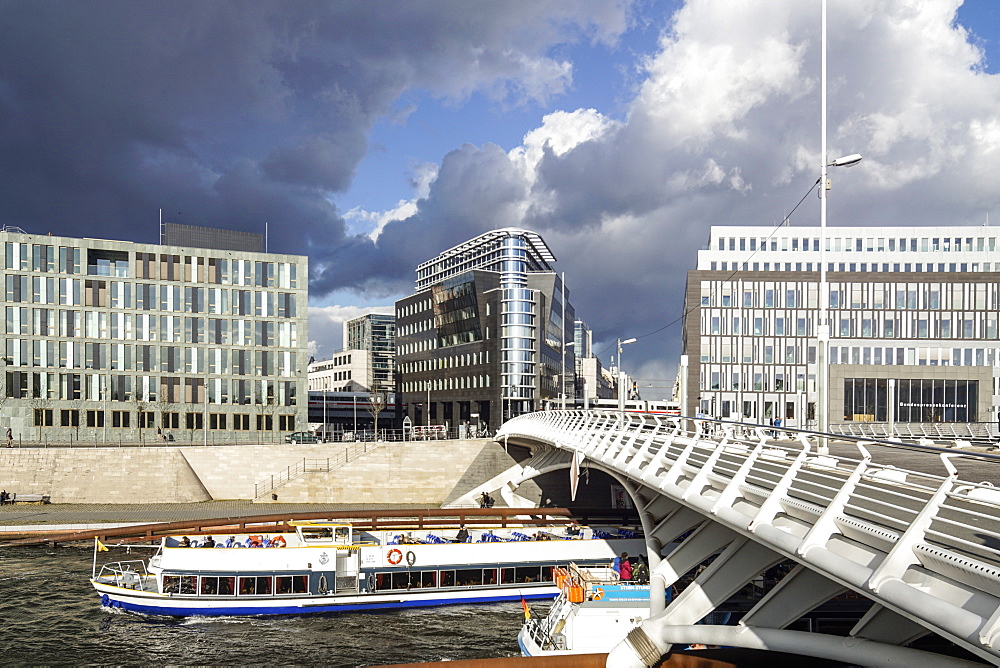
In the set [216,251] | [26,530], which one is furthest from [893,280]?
[26,530]

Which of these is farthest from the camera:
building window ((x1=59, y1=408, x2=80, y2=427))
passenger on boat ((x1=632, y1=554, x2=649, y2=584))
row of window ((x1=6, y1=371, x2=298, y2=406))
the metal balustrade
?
building window ((x1=59, y1=408, x2=80, y2=427))

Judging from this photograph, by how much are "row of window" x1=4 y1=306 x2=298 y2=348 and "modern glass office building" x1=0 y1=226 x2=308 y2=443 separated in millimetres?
94

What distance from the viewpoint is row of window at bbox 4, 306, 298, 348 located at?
74000 millimetres

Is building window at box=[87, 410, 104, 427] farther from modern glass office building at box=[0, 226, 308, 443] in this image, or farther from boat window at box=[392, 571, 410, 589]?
boat window at box=[392, 571, 410, 589]

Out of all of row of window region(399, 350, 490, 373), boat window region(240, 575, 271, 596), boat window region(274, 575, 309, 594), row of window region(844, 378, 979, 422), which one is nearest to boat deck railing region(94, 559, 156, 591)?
boat window region(240, 575, 271, 596)

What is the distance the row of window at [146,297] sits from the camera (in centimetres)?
7394

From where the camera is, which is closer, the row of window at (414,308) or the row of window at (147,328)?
the row of window at (147,328)

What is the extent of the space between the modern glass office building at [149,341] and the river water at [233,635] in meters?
40.2

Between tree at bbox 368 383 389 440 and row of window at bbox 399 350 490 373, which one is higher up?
row of window at bbox 399 350 490 373

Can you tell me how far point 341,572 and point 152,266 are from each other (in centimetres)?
5148

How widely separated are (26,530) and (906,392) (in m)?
79.9

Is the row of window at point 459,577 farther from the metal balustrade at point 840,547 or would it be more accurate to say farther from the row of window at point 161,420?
the row of window at point 161,420

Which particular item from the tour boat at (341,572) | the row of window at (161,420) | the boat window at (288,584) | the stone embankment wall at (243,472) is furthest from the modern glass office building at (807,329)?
the boat window at (288,584)

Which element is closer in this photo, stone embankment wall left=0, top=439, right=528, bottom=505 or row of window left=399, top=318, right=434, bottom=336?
stone embankment wall left=0, top=439, right=528, bottom=505
